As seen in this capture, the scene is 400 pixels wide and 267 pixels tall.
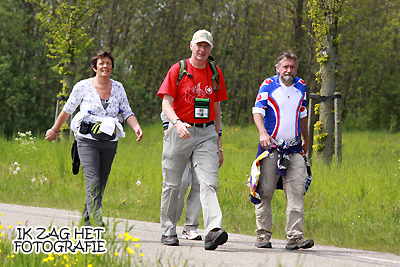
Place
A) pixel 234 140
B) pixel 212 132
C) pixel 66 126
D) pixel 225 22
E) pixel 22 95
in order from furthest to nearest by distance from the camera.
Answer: pixel 225 22
pixel 22 95
pixel 234 140
pixel 66 126
pixel 212 132

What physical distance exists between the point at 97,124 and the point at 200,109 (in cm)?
117

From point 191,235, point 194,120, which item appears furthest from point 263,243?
point 194,120

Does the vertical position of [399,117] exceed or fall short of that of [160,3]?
it falls short

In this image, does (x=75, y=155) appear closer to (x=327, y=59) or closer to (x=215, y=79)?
(x=215, y=79)

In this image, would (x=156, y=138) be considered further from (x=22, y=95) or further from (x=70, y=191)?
(x=70, y=191)

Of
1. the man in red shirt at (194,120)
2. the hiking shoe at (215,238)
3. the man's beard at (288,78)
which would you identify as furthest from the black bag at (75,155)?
the man's beard at (288,78)

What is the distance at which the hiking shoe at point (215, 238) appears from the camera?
477 cm

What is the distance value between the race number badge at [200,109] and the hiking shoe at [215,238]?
1199 mm

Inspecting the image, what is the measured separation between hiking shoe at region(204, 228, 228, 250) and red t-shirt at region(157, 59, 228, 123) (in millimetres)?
1188

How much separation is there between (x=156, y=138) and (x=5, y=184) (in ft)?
30.0

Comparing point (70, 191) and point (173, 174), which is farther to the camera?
point (70, 191)

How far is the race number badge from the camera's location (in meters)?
5.26

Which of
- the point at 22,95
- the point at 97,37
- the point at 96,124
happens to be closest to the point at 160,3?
the point at 97,37

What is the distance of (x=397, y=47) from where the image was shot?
27.6 metres
